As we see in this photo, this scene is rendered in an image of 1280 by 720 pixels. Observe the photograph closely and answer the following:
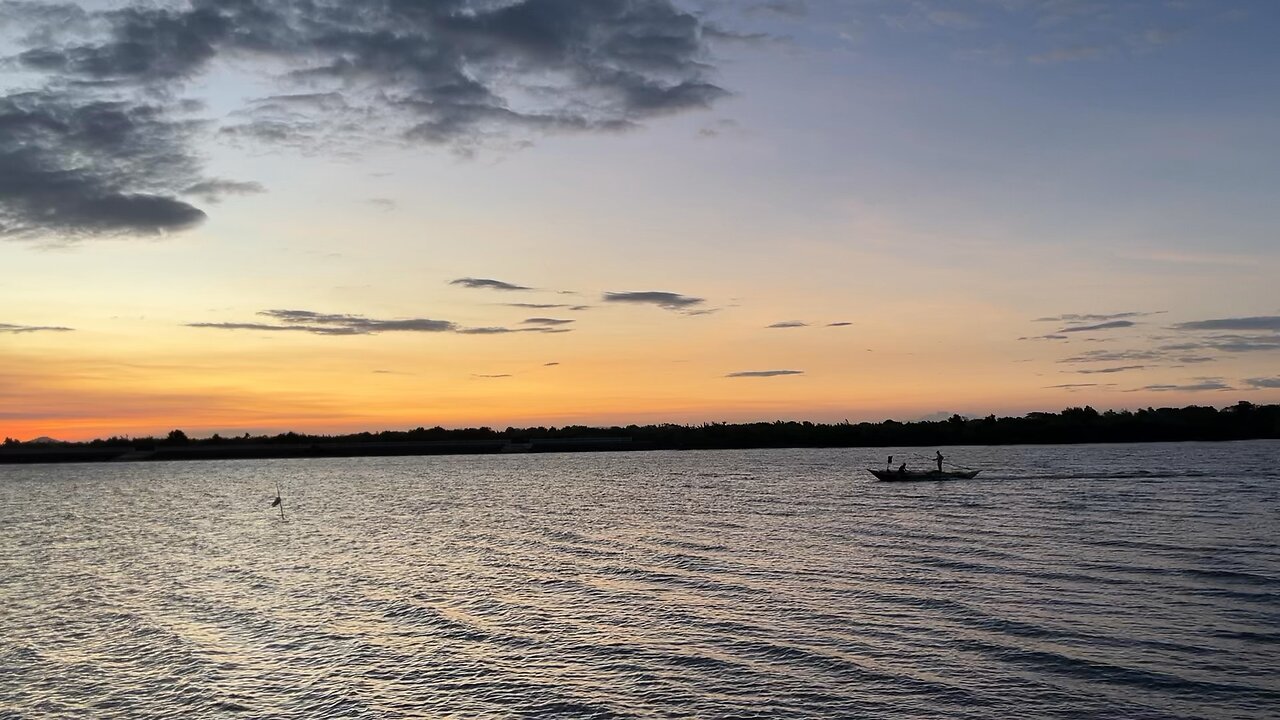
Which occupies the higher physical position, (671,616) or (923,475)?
(923,475)

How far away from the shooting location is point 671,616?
117 ft

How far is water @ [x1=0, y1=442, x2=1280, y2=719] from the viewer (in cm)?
2556

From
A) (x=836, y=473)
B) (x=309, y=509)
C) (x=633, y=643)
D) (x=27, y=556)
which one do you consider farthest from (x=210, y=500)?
(x=633, y=643)

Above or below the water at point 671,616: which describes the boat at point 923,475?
above

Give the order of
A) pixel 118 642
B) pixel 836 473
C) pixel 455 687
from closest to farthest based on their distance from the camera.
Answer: pixel 455 687 → pixel 118 642 → pixel 836 473

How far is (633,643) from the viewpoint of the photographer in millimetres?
31609

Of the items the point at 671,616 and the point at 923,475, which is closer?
the point at 671,616

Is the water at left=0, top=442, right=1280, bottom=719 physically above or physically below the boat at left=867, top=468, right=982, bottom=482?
below

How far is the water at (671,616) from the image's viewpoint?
2556 cm

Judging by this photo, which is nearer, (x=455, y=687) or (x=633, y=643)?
(x=455, y=687)

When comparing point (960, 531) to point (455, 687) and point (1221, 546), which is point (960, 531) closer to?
point (1221, 546)

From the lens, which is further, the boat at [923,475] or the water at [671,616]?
the boat at [923,475]

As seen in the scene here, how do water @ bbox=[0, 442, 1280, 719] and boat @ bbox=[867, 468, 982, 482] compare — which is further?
boat @ bbox=[867, 468, 982, 482]

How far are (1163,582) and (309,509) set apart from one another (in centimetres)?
8800
